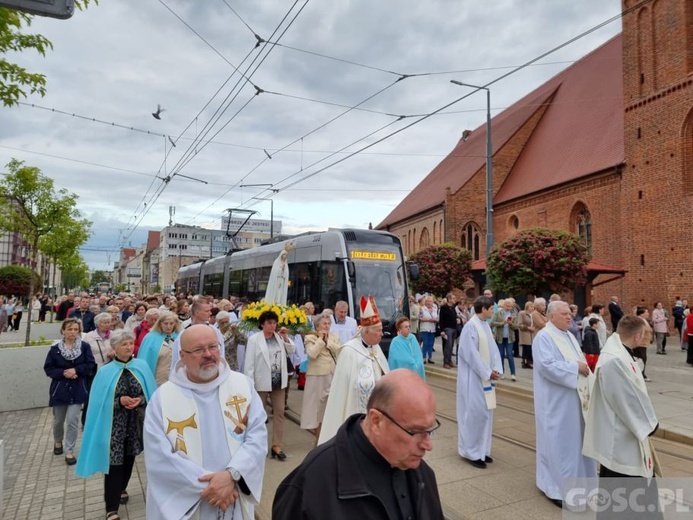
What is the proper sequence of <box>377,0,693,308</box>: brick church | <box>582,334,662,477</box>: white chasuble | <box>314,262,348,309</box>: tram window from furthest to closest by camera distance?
<box>377,0,693,308</box>: brick church, <box>314,262,348,309</box>: tram window, <box>582,334,662,477</box>: white chasuble

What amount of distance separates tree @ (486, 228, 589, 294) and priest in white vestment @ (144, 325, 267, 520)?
16133 millimetres

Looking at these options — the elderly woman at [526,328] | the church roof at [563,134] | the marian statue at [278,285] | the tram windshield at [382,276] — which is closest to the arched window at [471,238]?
the church roof at [563,134]

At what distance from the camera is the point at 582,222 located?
26.4 m

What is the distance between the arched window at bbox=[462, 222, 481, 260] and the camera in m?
36.2

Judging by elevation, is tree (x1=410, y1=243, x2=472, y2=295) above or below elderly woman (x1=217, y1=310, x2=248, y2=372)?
above

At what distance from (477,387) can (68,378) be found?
521cm

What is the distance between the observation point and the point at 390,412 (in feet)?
5.81

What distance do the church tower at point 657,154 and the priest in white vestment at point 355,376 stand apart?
19.6 metres

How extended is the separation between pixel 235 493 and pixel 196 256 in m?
87.5

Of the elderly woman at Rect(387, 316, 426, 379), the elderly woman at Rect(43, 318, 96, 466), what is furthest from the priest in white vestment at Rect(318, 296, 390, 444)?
the elderly woman at Rect(43, 318, 96, 466)

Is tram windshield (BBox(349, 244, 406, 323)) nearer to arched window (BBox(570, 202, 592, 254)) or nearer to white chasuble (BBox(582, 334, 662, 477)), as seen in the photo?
white chasuble (BBox(582, 334, 662, 477))

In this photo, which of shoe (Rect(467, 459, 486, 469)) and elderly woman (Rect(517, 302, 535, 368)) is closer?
shoe (Rect(467, 459, 486, 469))

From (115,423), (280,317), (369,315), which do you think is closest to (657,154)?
(280,317)

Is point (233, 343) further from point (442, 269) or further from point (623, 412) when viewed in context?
point (442, 269)
